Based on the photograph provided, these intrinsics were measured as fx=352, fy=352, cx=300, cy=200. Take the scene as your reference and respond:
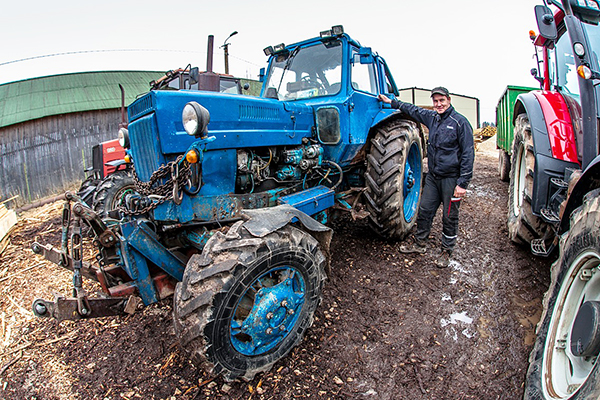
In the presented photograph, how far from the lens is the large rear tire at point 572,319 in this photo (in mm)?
1680

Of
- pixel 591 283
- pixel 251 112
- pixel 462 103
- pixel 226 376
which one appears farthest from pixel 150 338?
pixel 462 103

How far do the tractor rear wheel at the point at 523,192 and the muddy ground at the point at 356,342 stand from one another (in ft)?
0.94

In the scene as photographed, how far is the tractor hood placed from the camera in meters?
2.51

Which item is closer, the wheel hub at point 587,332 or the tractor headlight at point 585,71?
the wheel hub at point 587,332

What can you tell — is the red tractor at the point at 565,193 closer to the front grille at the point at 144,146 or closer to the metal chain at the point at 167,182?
the metal chain at the point at 167,182

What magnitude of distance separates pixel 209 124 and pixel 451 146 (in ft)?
7.90

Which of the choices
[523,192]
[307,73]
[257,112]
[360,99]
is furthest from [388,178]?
[257,112]

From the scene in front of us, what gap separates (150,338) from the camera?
9.11 feet

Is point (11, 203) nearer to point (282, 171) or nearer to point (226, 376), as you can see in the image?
point (282, 171)

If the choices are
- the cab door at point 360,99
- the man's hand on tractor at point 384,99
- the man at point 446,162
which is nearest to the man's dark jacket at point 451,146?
the man at point 446,162

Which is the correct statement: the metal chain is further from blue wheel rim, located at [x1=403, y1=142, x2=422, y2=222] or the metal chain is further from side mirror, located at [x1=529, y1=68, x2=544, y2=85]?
side mirror, located at [x1=529, y1=68, x2=544, y2=85]

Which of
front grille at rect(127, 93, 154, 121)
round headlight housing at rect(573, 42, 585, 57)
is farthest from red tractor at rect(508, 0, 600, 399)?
front grille at rect(127, 93, 154, 121)

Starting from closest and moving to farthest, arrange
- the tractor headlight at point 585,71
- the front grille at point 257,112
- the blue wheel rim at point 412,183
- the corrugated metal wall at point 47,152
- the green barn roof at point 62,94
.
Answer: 1. the tractor headlight at point 585,71
2. the front grille at point 257,112
3. the blue wheel rim at point 412,183
4. the corrugated metal wall at point 47,152
5. the green barn roof at point 62,94

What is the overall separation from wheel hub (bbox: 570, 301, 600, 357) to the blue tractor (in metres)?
1.48
